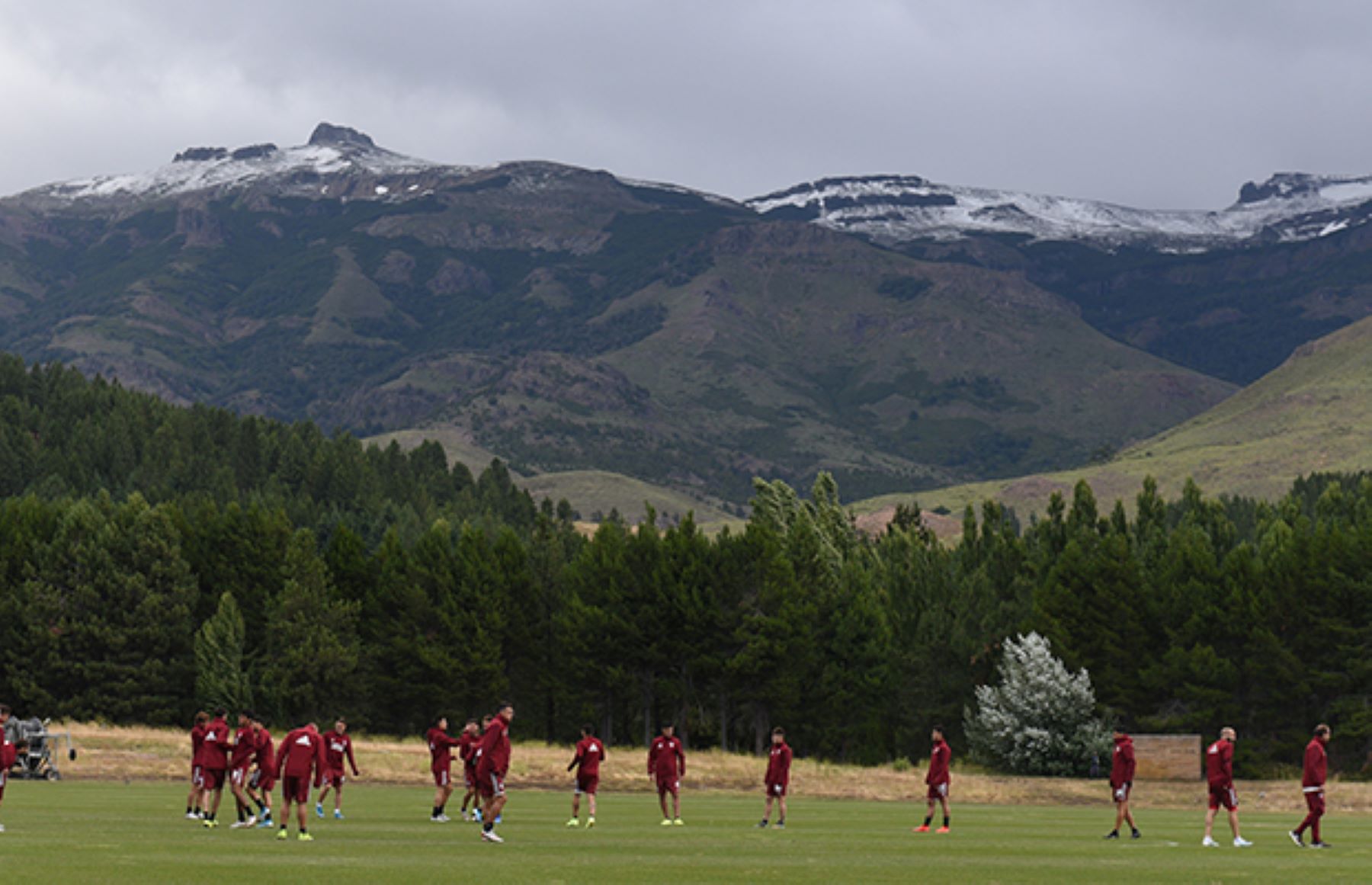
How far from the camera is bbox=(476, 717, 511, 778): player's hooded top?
38312 mm

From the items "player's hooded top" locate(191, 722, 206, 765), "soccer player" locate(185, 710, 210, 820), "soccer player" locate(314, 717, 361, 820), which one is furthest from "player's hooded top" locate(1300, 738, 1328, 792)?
"soccer player" locate(185, 710, 210, 820)

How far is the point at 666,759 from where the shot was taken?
43938mm

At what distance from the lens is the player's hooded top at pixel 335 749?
45.0 m

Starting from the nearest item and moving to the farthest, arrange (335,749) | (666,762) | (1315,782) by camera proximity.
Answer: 1. (1315,782)
2. (666,762)
3. (335,749)

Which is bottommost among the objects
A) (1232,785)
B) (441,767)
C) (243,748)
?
(441,767)

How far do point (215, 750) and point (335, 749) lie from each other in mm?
6786

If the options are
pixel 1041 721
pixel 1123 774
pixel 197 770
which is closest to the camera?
pixel 197 770

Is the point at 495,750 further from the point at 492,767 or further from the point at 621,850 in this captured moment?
the point at 621,850

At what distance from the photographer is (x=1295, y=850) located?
39.1 meters

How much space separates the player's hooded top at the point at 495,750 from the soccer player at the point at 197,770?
722 centimetres

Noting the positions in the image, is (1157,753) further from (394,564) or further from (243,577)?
(243,577)

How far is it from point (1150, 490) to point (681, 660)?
44.5 meters

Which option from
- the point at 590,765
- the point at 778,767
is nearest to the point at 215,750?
the point at 590,765

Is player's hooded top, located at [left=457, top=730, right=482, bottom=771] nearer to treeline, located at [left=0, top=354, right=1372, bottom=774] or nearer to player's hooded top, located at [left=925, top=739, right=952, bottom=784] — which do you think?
player's hooded top, located at [left=925, top=739, right=952, bottom=784]
